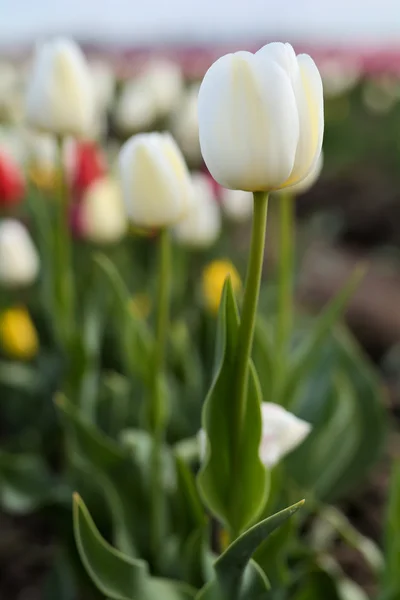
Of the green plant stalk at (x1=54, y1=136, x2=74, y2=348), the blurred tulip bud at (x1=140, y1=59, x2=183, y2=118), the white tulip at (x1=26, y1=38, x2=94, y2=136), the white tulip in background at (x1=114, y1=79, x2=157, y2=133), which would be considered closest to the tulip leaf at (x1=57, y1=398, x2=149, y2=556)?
the green plant stalk at (x1=54, y1=136, x2=74, y2=348)

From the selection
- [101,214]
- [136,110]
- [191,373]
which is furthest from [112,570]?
[136,110]

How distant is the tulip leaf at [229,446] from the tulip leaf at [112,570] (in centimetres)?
7

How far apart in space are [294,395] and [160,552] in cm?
22

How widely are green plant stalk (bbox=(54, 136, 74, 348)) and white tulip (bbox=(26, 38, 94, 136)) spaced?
0.03 m

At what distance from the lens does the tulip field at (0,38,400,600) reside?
16.5 inches

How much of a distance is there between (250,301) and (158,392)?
9.4 inches

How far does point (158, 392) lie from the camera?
0.63m

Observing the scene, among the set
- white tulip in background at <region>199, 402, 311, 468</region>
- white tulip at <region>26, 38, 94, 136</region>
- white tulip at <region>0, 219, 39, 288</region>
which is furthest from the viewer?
white tulip at <region>0, 219, 39, 288</region>

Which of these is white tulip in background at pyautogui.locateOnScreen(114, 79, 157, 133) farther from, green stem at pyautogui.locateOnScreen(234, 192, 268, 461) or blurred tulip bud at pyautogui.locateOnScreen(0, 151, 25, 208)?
green stem at pyautogui.locateOnScreen(234, 192, 268, 461)

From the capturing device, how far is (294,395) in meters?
0.80

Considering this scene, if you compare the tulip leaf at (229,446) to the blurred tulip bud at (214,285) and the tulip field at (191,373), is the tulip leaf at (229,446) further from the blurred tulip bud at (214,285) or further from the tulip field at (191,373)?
the blurred tulip bud at (214,285)

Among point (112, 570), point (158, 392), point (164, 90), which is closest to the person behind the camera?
point (112, 570)

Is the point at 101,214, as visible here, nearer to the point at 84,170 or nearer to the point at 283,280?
the point at 84,170

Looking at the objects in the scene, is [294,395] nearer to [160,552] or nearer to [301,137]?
[160,552]
